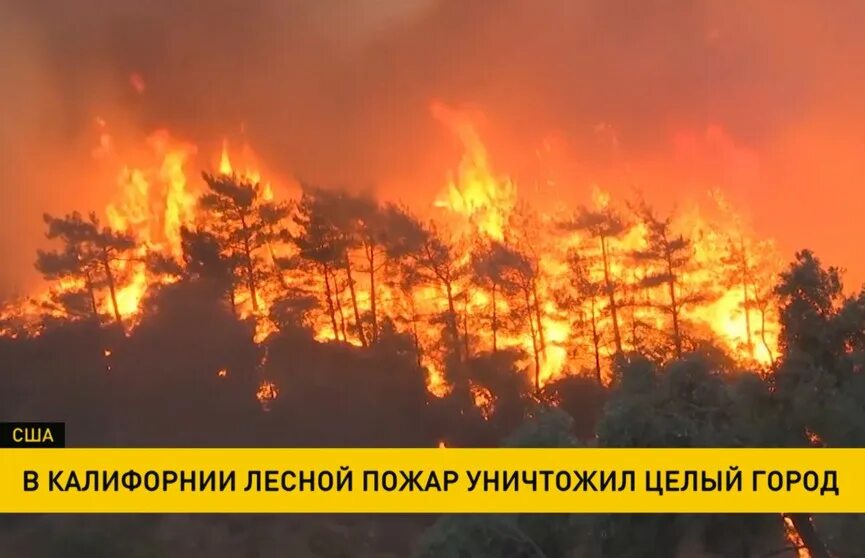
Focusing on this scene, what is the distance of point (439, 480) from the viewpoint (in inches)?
776

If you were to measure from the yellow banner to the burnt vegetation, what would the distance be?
276 centimetres

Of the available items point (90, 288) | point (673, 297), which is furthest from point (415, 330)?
point (90, 288)

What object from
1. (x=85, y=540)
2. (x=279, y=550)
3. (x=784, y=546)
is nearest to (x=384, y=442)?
(x=279, y=550)

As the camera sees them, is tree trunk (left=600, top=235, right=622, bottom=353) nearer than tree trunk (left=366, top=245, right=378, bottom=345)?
Yes

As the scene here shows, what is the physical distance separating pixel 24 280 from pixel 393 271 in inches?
980

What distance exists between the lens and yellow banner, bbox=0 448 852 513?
19.4 metres

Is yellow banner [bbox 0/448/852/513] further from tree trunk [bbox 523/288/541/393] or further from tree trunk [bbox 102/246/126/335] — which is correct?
tree trunk [bbox 102/246/126/335]

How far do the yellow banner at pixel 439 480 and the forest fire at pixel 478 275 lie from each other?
2599 centimetres

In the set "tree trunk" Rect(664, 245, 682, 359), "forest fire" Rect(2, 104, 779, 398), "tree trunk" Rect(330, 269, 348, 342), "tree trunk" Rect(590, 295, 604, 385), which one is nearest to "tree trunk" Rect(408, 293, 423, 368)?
"forest fire" Rect(2, 104, 779, 398)

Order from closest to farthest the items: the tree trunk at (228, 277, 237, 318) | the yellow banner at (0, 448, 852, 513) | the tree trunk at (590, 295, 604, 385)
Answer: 1. the yellow banner at (0, 448, 852, 513)
2. the tree trunk at (590, 295, 604, 385)
3. the tree trunk at (228, 277, 237, 318)

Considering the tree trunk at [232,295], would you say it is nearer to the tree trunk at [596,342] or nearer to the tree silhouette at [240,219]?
the tree silhouette at [240,219]

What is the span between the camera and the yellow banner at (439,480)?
19438 mm

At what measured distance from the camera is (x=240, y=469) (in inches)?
772

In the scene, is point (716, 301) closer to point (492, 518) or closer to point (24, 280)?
point (492, 518)
